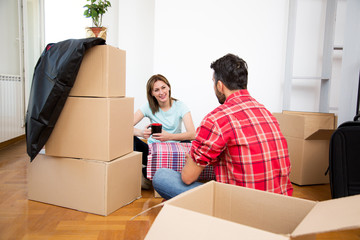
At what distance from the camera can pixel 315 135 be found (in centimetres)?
241

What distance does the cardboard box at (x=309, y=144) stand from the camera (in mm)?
2387

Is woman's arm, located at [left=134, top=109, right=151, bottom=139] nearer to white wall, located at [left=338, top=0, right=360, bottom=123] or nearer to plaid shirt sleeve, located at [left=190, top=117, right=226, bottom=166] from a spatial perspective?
plaid shirt sleeve, located at [left=190, top=117, right=226, bottom=166]

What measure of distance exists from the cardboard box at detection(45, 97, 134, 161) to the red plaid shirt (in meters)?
0.77

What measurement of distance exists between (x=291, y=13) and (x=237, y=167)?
2.66 meters

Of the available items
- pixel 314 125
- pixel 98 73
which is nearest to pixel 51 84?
pixel 98 73

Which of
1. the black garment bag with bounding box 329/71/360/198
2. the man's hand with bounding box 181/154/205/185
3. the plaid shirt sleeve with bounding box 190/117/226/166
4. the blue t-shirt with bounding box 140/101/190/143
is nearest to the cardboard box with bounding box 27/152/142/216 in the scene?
the blue t-shirt with bounding box 140/101/190/143

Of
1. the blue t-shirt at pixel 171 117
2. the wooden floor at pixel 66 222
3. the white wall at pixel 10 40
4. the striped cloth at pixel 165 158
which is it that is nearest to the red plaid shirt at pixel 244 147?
the wooden floor at pixel 66 222

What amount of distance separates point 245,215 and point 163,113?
1762 mm

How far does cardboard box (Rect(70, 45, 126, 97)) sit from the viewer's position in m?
1.70

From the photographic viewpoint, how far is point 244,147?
107 centimetres

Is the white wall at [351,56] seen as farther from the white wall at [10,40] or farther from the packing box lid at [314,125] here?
the white wall at [10,40]

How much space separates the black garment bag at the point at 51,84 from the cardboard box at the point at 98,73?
0.06 m

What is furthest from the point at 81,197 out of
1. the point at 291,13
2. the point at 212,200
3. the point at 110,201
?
the point at 291,13

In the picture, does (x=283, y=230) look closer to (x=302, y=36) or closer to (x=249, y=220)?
(x=249, y=220)
